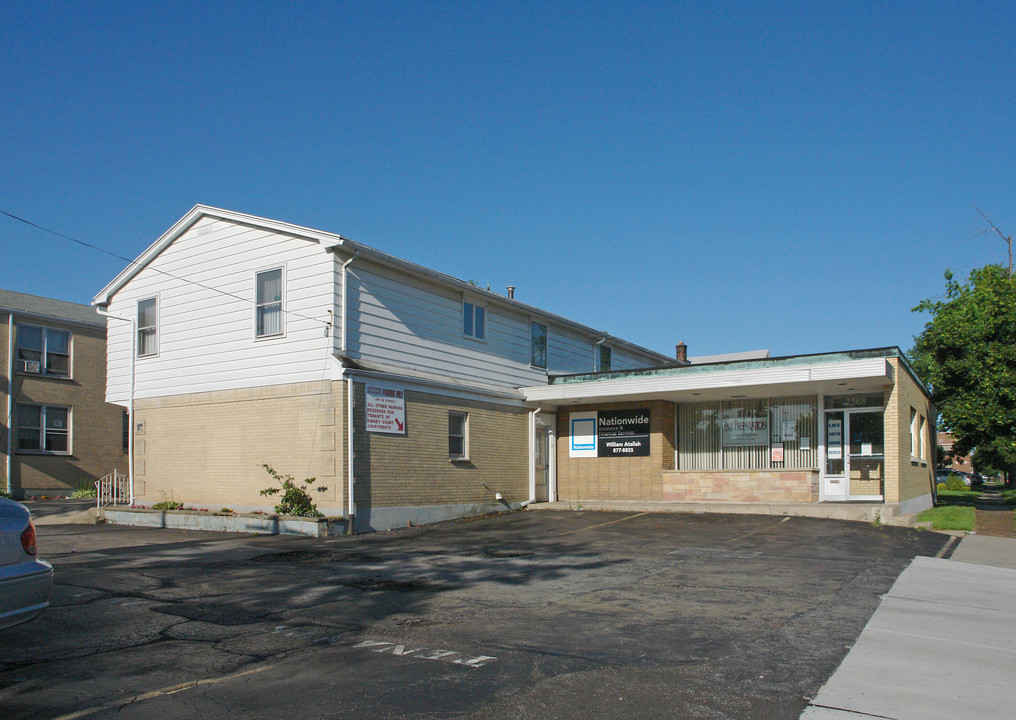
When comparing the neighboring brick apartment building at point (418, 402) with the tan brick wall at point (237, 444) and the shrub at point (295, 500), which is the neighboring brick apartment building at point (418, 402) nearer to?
the tan brick wall at point (237, 444)

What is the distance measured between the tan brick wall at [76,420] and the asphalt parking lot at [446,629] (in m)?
15.2

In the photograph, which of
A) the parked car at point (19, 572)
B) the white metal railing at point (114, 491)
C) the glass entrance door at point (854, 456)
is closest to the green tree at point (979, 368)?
the glass entrance door at point (854, 456)

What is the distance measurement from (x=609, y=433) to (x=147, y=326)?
12.3 m

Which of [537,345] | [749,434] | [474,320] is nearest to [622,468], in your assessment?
[749,434]

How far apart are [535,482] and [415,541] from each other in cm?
755

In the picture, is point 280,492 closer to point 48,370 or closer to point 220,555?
point 220,555

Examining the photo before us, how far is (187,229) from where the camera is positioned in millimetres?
19656

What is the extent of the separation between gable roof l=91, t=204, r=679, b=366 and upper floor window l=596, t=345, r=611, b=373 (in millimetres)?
2580

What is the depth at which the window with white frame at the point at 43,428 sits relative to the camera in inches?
1054

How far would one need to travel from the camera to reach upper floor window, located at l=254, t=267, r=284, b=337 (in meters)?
17.4

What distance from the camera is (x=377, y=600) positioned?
895 centimetres

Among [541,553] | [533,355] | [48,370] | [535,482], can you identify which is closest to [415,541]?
[541,553]

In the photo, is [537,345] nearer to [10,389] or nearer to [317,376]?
[317,376]

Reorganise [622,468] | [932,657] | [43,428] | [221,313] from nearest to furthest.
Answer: [932,657] → [221,313] → [622,468] → [43,428]
